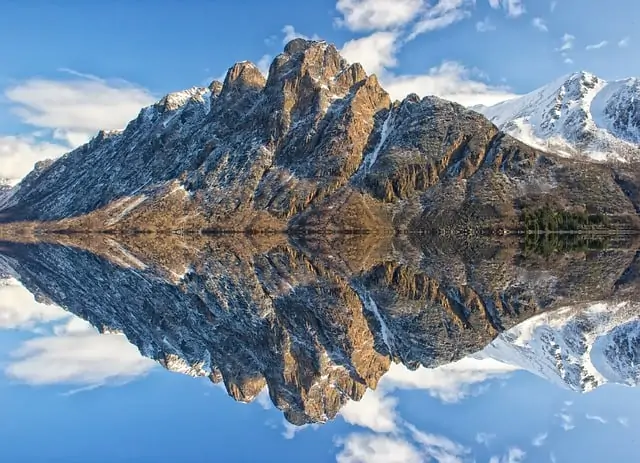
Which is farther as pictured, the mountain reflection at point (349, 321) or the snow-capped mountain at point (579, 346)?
the mountain reflection at point (349, 321)

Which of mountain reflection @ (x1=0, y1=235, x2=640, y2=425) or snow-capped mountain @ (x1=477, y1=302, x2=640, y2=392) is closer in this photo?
snow-capped mountain @ (x1=477, y1=302, x2=640, y2=392)

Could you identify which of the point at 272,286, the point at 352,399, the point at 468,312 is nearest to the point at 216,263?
the point at 272,286

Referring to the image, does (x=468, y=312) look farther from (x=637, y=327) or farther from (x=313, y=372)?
(x=313, y=372)

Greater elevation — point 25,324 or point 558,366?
point 25,324
